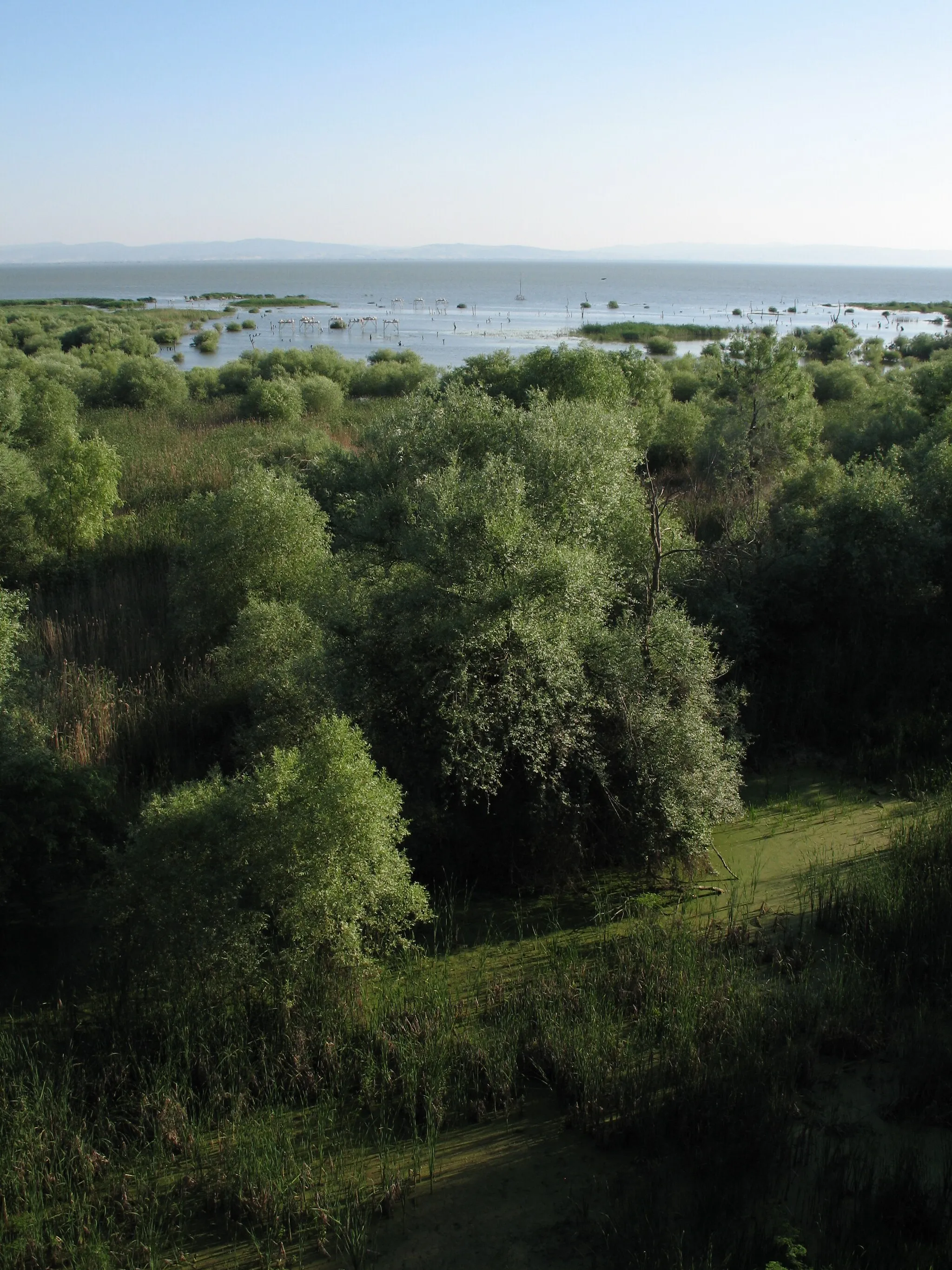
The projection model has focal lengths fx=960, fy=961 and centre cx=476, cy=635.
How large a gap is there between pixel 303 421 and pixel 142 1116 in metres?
25.2

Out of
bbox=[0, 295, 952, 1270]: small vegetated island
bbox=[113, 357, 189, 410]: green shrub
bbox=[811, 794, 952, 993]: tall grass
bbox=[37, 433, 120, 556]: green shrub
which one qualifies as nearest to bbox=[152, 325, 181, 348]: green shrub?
bbox=[113, 357, 189, 410]: green shrub

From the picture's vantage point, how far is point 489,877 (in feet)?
29.4

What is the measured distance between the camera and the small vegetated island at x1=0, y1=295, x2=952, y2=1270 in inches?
220

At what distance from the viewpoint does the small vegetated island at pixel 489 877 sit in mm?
5578

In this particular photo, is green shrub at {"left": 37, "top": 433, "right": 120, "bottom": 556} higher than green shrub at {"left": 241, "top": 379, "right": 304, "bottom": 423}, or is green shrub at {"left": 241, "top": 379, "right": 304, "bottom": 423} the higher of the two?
green shrub at {"left": 241, "top": 379, "right": 304, "bottom": 423}

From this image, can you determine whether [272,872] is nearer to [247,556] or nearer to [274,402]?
[247,556]

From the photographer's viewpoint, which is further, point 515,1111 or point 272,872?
point 272,872

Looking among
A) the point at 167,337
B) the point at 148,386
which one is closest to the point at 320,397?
the point at 148,386

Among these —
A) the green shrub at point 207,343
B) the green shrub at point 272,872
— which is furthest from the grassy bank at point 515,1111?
the green shrub at point 207,343

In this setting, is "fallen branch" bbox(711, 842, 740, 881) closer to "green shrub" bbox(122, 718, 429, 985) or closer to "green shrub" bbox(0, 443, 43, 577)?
"green shrub" bbox(122, 718, 429, 985)

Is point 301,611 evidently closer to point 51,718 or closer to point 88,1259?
point 51,718

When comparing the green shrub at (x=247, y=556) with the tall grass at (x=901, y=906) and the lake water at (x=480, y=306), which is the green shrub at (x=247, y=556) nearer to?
the tall grass at (x=901, y=906)

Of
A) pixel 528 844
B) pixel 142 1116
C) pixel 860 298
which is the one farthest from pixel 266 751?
pixel 860 298

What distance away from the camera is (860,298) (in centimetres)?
13050
